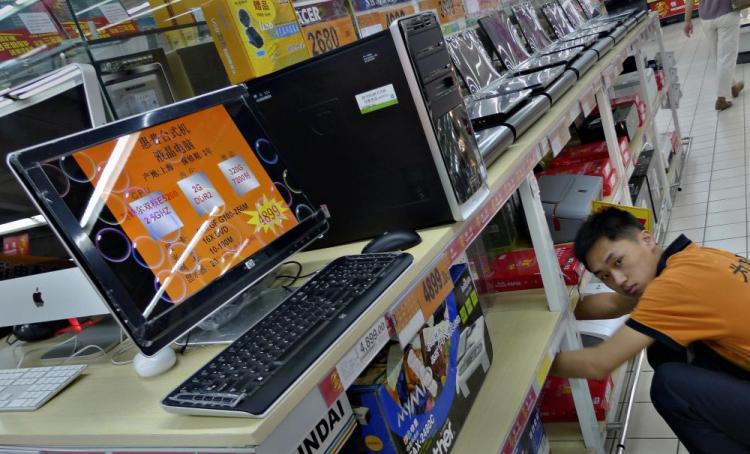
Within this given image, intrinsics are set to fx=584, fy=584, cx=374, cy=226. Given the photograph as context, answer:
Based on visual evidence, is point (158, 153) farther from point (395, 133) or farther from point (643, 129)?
point (643, 129)

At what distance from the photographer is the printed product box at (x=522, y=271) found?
1.88 metres

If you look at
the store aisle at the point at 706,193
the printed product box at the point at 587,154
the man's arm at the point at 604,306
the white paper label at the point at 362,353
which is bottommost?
the store aisle at the point at 706,193

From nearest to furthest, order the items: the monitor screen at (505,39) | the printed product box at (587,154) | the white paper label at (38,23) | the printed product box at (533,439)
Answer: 1. the white paper label at (38,23)
2. the printed product box at (533,439)
3. the printed product box at (587,154)
4. the monitor screen at (505,39)

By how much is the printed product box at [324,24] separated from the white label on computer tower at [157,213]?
836 mm

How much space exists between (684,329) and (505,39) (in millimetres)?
2231

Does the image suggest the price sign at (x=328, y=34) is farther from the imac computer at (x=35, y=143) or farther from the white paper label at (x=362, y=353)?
the white paper label at (x=362, y=353)

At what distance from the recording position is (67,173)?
905mm

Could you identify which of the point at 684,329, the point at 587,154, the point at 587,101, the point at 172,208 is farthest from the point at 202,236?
the point at 587,154

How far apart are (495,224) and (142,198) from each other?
1384 mm

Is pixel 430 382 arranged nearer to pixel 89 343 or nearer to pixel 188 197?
pixel 188 197

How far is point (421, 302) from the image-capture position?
1074mm

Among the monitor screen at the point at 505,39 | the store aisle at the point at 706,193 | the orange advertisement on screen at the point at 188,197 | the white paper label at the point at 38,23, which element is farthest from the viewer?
the monitor screen at the point at 505,39

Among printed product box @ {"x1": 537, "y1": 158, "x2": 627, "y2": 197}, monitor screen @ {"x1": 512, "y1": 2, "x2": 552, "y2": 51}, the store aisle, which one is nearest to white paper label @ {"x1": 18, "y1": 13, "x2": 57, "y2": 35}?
printed product box @ {"x1": 537, "y1": 158, "x2": 627, "y2": 197}

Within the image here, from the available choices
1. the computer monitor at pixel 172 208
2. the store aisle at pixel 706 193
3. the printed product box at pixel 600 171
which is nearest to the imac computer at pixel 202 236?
the computer monitor at pixel 172 208
